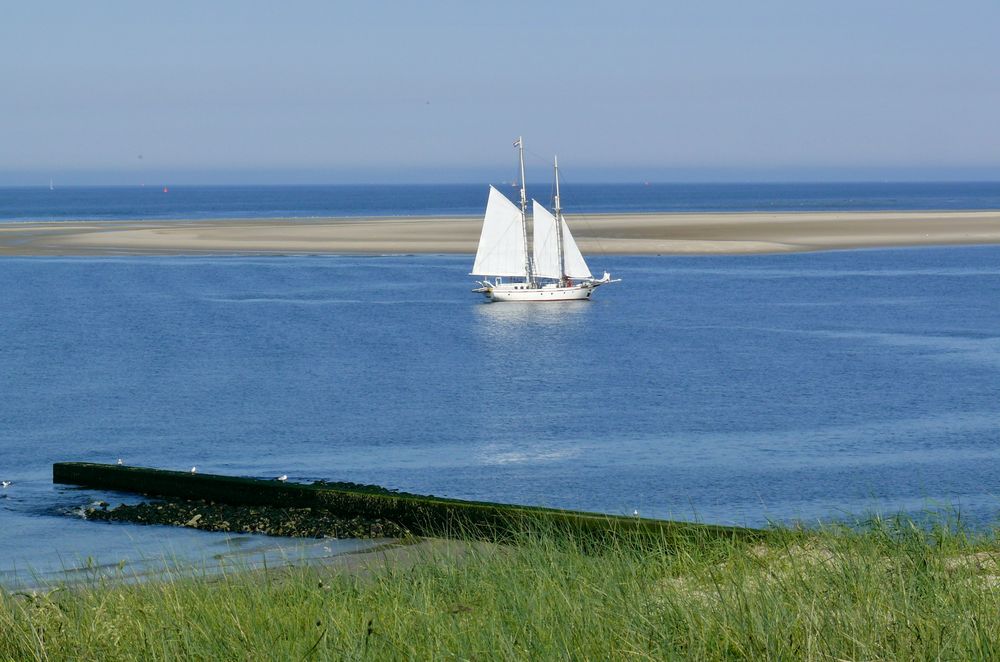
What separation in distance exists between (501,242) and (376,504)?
50.2 m

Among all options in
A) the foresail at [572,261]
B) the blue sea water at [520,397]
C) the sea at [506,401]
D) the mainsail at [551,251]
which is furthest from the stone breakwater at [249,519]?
the foresail at [572,261]

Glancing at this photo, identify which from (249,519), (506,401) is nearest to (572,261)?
(506,401)

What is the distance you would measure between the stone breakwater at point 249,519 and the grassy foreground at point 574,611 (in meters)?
8.00

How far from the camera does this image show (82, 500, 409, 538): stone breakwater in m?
17.6

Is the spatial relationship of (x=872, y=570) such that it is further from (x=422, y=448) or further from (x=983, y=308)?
(x=983, y=308)

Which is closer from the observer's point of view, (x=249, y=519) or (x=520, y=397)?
(x=249, y=519)

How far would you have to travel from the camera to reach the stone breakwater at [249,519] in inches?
692

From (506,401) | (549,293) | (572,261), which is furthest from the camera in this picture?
(572,261)

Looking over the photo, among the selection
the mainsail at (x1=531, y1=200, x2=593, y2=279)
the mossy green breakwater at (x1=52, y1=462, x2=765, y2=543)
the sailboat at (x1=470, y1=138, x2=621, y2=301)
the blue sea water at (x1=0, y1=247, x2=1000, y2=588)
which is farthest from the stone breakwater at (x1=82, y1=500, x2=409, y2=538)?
the mainsail at (x1=531, y1=200, x2=593, y2=279)

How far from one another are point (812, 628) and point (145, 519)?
1417cm

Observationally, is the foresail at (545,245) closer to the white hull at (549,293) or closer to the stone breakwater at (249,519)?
the white hull at (549,293)

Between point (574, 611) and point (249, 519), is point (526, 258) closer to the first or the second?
point (249, 519)

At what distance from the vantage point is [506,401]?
32812 millimetres

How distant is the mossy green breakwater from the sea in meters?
0.45
